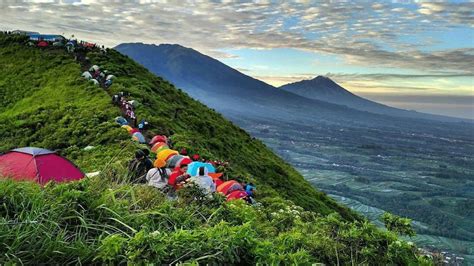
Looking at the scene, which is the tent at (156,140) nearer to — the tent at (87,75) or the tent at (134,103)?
the tent at (134,103)

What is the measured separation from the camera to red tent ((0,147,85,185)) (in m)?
11.5

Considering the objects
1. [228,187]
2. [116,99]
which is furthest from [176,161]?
[116,99]

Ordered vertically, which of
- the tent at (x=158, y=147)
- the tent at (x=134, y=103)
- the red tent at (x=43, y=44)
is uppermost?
the red tent at (x=43, y=44)

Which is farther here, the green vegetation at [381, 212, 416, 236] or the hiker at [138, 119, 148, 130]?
the hiker at [138, 119, 148, 130]

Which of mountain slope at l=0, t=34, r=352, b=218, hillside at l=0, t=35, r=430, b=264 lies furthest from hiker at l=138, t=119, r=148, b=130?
hillside at l=0, t=35, r=430, b=264

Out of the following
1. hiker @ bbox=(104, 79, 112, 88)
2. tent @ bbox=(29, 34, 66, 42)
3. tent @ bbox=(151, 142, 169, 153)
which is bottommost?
tent @ bbox=(151, 142, 169, 153)

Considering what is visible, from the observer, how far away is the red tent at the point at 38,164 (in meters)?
11.5

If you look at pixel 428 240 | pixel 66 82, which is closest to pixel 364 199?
pixel 428 240

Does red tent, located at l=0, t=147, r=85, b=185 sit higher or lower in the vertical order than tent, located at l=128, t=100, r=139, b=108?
lower

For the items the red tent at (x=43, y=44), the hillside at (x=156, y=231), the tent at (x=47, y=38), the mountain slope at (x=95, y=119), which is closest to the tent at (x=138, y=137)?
the mountain slope at (x=95, y=119)

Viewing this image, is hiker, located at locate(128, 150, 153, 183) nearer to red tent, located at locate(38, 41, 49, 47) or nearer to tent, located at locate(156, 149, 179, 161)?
tent, located at locate(156, 149, 179, 161)

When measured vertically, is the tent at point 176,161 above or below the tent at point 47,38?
below

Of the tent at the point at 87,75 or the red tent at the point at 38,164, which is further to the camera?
the tent at the point at 87,75

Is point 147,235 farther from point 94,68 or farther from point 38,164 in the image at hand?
point 94,68
